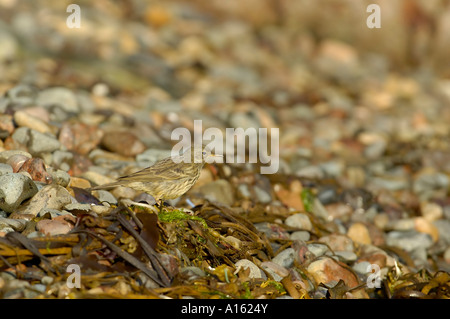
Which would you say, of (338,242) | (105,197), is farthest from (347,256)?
(105,197)

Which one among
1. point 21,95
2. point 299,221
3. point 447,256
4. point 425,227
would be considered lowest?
point 447,256

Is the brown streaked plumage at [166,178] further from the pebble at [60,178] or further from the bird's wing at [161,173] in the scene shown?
the pebble at [60,178]

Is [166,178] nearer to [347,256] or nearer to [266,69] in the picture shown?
[347,256]

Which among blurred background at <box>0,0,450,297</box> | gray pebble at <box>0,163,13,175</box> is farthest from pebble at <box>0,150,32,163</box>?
gray pebble at <box>0,163,13,175</box>

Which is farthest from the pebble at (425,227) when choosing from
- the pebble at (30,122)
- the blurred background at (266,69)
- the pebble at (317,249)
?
the pebble at (30,122)

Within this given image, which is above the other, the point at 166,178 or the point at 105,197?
the point at 166,178

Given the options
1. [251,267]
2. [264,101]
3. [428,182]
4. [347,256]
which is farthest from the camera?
[264,101]
